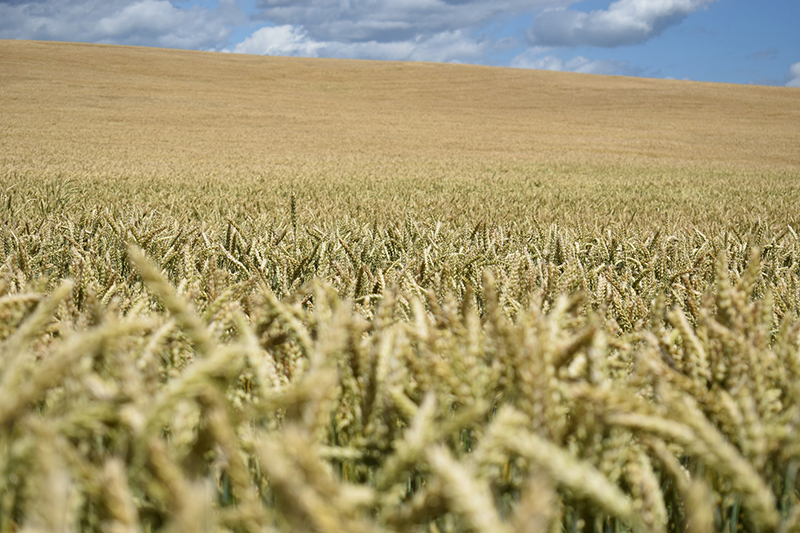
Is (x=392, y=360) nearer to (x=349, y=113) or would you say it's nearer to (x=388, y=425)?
(x=388, y=425)

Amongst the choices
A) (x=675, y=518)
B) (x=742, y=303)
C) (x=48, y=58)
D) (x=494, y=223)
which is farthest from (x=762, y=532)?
(x=48, y=58)

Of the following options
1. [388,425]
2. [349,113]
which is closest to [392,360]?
[388,425]

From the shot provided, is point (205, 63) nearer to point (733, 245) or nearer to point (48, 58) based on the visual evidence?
point (48, 58)

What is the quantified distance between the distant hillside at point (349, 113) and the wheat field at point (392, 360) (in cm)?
824

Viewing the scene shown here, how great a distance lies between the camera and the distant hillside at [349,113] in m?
16.7

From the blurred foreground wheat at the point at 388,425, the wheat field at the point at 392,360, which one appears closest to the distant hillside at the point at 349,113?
the wheat field at the point at 392,360

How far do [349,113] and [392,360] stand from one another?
100 ft

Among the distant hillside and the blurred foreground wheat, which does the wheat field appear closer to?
the blurred foreground wheat

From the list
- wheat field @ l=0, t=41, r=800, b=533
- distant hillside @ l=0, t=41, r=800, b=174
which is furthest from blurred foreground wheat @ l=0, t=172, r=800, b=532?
distant hillside @ l=0, t=41, r=800, b=174

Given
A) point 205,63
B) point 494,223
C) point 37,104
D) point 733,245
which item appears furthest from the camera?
point 205,63

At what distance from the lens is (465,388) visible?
2.26 feet

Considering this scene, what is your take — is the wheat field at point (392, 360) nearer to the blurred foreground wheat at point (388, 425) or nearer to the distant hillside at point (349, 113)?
the blurred foreground wheat at point (388, 425)

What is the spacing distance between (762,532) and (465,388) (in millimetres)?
312

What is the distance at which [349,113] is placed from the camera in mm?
30203
